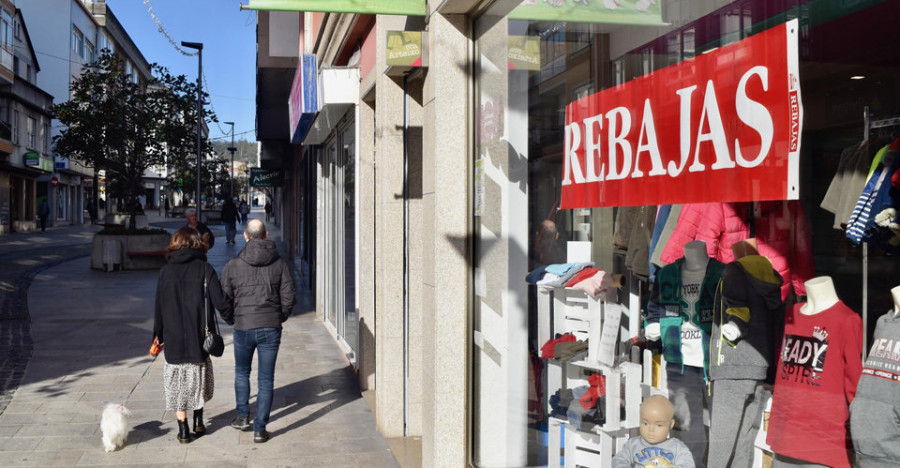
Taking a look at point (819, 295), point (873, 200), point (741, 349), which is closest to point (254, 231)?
point (741, 349)

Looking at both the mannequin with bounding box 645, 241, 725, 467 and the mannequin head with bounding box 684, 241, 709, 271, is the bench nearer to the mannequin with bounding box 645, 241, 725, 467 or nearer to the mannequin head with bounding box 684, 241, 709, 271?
the mannequin with bounding box 645, 241, 725, 467

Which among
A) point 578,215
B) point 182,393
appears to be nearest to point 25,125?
point 182,393

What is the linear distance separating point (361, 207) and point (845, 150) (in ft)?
18.9

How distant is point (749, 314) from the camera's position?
336cm

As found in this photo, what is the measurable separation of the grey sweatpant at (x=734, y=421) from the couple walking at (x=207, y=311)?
13.0 feet

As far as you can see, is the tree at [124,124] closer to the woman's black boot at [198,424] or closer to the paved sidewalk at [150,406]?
the paved sidewalk at [150,406]

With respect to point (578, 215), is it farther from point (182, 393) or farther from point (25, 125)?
point (25, 125)

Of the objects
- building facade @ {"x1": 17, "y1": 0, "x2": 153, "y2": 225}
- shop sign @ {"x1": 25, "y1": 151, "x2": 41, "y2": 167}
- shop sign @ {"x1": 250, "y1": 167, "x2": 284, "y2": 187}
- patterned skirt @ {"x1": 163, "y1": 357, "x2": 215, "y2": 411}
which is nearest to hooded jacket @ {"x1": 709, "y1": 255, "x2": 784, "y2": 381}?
patterned skirt @ {"x1": 163, "y1": 357, "x2": 215, "y2": 411}

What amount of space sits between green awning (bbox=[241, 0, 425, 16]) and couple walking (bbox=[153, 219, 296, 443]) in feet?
8.07

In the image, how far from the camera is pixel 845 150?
276 centimetres

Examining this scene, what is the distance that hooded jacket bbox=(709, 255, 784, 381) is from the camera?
10.7 feet

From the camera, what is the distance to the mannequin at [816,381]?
2.69 metres

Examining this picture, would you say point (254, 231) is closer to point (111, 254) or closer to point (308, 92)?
point (308, 92)

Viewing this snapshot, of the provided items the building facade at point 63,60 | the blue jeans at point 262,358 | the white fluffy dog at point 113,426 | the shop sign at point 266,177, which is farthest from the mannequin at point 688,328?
the building facade at point 63,60
